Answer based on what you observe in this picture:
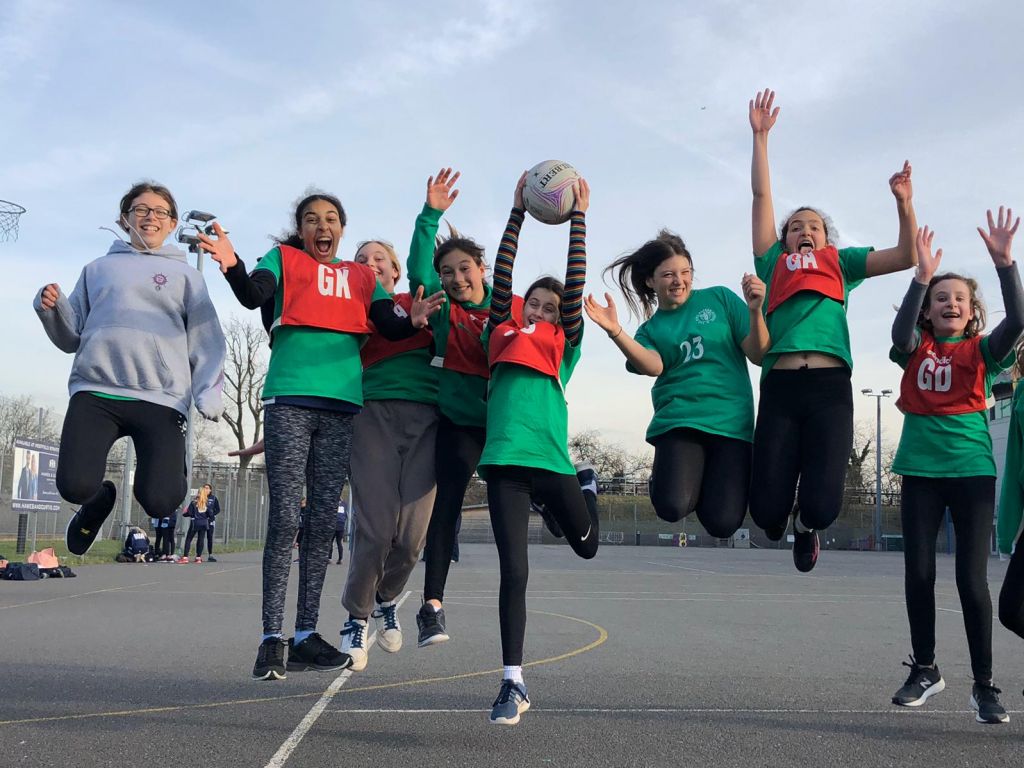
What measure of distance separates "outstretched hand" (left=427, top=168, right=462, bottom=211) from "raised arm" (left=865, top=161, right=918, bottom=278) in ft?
7.84

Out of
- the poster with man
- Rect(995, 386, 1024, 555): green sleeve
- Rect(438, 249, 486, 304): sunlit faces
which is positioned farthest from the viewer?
the poster with man

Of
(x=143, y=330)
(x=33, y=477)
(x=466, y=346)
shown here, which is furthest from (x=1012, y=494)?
(x=33, y=477)

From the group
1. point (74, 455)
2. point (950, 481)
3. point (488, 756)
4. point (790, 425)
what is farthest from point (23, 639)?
point (950, 481)

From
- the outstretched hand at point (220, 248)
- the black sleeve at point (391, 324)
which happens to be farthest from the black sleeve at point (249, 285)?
the black sleeve at point (391, 324)

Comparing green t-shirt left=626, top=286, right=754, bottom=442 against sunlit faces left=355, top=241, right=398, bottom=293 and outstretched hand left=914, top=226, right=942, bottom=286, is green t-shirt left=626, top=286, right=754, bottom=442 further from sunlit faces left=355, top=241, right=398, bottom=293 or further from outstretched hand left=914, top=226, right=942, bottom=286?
sunlit faces left=355, top=241, right=398, bottom=293

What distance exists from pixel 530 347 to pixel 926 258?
2.12 metres

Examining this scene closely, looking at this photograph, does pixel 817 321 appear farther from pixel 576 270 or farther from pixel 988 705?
pixel 988 705

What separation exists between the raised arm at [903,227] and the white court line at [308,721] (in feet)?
11.5

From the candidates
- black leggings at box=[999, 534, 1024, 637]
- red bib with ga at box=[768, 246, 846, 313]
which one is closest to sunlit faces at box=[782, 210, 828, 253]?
red bib with ga at box=[768, 246, 846, 313]

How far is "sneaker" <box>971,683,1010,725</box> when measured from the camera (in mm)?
4922

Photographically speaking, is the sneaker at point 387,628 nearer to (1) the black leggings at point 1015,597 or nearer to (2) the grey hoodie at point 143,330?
(2) the grey hoodie at point 143,330

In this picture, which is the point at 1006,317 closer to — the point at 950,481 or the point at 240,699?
the point at 950,481

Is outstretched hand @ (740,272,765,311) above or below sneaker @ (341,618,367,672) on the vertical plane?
above

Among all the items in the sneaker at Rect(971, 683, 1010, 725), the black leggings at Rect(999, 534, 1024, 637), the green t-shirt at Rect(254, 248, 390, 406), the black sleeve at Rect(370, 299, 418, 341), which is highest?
the black sleeve at Rect(370, 299, 418, 341)
